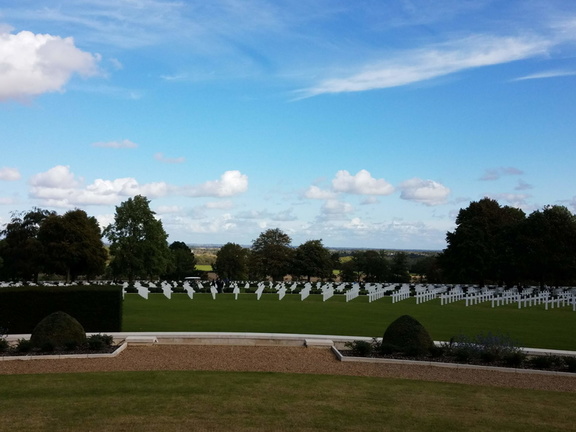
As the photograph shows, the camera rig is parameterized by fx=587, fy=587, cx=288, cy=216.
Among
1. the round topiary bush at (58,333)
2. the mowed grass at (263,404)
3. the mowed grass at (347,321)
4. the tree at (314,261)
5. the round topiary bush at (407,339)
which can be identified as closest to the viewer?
the mowed grass at (263,404)

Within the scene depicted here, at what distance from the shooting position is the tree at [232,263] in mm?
85319

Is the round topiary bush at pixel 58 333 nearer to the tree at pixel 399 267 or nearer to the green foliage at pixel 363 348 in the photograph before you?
the green foliage at pixel 363 348

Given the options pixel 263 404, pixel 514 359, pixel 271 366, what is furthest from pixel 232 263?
pixel 263 404

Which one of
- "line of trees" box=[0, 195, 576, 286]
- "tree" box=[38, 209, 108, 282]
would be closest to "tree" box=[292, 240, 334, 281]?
"line of trees" box=[0, 195, 576, 286]

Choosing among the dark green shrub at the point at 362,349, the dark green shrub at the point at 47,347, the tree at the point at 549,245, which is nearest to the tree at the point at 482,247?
the tree at the point at 549,245

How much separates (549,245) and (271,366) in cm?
4216

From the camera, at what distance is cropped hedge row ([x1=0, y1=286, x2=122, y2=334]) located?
55.2 ft

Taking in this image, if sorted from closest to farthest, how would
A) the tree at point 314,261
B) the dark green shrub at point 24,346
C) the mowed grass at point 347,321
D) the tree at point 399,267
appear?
the dark green shrub at point 24,346, the mowed grass at point 347,321, the tree at point 314,261, the tree at point 399,267

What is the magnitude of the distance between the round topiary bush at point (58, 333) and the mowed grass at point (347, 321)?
4.70 metres

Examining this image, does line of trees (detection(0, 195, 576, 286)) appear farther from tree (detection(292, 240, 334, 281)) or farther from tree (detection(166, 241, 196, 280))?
tree (detection(166, 241, 196, 280))

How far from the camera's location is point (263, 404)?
9.06 m

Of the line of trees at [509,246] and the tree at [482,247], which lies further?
the tree at [482,247]

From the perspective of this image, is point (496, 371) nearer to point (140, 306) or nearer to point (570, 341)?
point (570, 341)

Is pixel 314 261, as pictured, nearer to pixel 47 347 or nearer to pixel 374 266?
pixel 374 266
